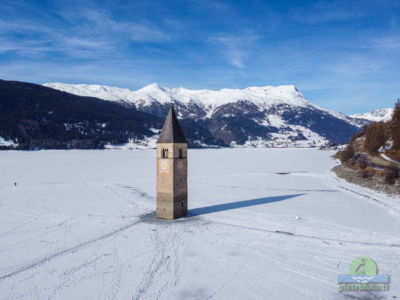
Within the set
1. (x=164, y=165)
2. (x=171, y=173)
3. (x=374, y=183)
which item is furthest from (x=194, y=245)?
(x=374, y=183)

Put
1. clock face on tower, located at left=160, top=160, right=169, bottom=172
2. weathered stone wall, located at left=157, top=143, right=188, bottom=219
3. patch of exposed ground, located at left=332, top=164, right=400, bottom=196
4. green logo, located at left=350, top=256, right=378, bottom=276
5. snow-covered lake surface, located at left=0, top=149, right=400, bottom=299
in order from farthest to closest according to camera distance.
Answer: patch of exposed ground, located at left=332, top=164, right=400, bottom=196, clock face on tower, located at left=160, top=160, right=169, bottom=172, weathered stone wall, located at left=157, top=143, right=188, bottom=219, green logo, located at left=350, top=256, right=378, bottom=276, snow-covered lake surface, located at left=0, top=149, right=400, bottom=299

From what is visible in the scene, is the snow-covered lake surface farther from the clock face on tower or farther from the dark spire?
the dark spire

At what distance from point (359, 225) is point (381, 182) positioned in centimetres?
2495

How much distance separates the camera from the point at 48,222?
29.2 metres

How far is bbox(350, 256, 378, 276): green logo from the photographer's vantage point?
19.3m

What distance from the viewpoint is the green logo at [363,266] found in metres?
19.3

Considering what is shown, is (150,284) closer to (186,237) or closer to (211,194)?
(186,237)

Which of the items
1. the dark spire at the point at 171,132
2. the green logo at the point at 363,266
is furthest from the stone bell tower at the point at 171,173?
the green logo at the point at 363,266

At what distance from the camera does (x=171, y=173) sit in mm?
30219

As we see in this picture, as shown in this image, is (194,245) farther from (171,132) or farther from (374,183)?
(374,183)

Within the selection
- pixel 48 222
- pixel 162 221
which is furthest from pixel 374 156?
pixel 48 222

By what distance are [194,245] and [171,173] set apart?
8.43 m

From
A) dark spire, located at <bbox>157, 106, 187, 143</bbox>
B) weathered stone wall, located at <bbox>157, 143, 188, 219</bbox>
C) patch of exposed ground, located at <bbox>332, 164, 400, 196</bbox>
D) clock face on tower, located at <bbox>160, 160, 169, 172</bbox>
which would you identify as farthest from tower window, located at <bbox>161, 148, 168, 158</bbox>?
patch of exposed ground, located at <bbox>332, 164, 400, 196</bbox>

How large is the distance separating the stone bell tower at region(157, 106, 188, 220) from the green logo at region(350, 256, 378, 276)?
15709mm
